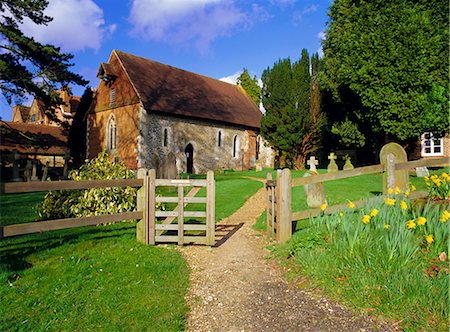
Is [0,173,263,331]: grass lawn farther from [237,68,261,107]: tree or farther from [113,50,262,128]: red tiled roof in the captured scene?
[237,68,261,107]: tree

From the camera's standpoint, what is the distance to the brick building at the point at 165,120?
1043 inches

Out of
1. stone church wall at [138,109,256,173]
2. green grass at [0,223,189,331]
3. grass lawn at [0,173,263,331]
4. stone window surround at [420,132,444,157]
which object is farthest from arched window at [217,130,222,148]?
green grass at [0,223,189,331]

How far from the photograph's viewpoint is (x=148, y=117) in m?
26.2

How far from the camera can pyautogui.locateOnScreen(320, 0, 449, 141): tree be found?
18141mm

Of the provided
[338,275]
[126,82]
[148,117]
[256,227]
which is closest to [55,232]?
[256,227]

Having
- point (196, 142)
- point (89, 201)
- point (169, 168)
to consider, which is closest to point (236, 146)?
point (196, 142)

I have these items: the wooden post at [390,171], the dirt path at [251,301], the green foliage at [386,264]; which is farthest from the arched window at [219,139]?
the green foliage at [386,264]

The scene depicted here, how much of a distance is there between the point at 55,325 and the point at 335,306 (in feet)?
10.6

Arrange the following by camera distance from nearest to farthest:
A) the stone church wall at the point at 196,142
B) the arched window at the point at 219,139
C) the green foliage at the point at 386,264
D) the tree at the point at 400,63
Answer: the green foliage at the point at 386,264
the tree at the point at 400,63
the stone church wall at the point at 196,142
the arched window at the point at 219,139

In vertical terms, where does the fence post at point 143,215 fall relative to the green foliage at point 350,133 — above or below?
below

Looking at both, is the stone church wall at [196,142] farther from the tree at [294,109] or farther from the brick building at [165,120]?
the tree at [294,109]

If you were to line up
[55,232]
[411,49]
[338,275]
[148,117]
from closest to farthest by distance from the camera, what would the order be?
[338,275], [55,232], [411,49], [148,117]

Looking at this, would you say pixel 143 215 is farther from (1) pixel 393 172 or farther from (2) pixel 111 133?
(2) pixel 111 133

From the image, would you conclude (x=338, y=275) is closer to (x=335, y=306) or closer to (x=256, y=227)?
(x=335, y=306)
